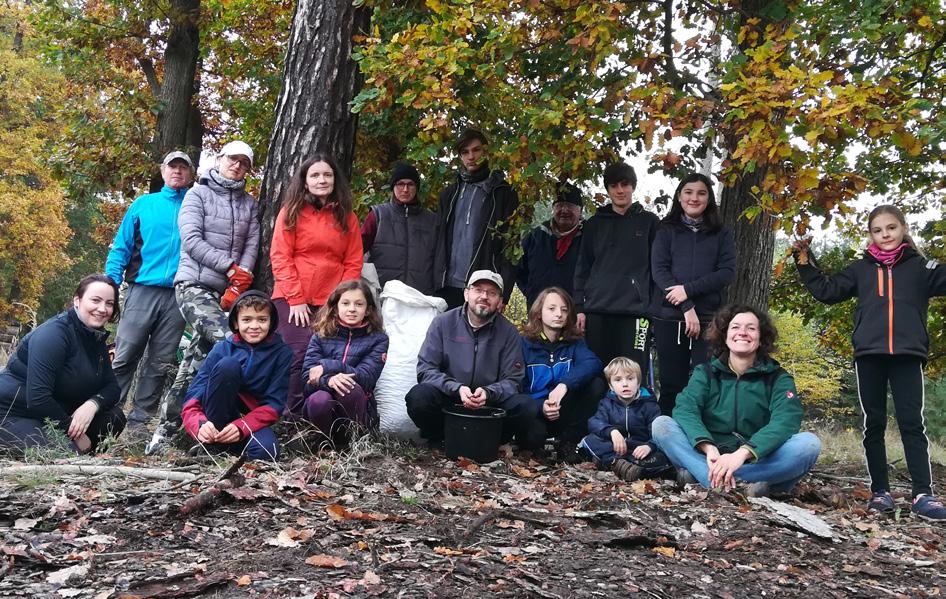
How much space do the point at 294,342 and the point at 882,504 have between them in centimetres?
405

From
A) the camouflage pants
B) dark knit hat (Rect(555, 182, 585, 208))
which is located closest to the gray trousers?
the camouflage pants

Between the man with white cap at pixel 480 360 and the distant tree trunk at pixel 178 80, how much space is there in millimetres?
7411

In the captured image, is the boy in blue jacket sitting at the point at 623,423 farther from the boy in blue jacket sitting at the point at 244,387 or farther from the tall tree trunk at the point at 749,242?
the boy in blue jacket sitting at the point at 244,387

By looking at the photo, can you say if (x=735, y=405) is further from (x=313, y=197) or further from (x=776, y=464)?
(x=313, y=197)

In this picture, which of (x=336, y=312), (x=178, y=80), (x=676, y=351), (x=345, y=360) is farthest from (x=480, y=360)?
(x=178, y=80)

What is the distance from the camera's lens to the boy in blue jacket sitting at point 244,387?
4.91 metres

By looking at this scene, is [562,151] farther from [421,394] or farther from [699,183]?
[421,394]

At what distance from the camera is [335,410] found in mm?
5258

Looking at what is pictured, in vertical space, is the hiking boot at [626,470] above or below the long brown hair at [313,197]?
below

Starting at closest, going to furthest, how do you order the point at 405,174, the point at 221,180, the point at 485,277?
1. the point at 485,277
2. the point at 221,180
3. the point at 405,174

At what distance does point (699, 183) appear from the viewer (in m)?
6.02

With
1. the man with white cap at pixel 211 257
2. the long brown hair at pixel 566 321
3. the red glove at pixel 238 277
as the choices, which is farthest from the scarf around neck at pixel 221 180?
the long brown hair at pixel 566 321

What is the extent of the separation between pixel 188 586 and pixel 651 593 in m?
1.71

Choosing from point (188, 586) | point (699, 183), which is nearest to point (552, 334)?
point (699, 183)
